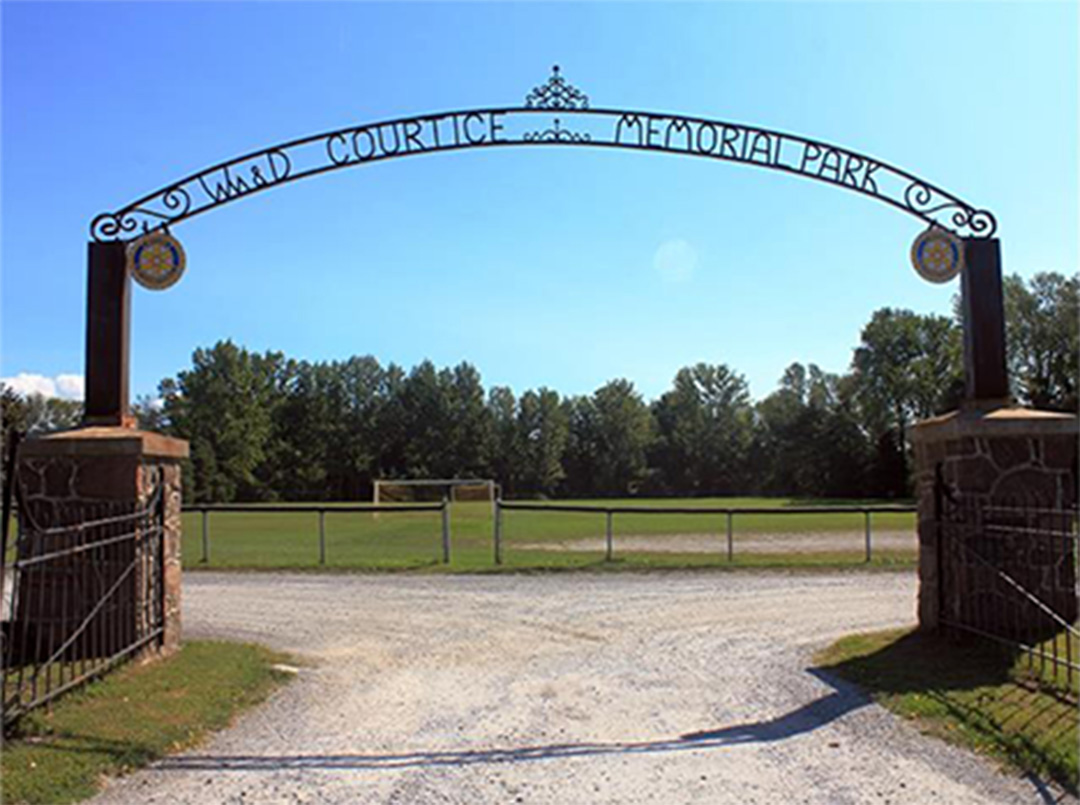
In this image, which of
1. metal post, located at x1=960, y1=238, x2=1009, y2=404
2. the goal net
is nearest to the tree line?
the goal net

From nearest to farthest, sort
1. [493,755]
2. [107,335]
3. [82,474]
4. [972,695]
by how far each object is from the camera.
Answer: [493,755], [972,695], [82,474], [107,335]

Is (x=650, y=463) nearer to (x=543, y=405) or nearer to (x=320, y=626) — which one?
(x=543, y=405)

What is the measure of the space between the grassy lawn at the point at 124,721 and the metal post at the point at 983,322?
20.4 feet

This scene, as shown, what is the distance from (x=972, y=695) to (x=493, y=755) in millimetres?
3162

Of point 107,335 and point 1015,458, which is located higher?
point 107,335

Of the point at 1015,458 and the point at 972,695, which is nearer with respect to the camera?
the point at 972,695

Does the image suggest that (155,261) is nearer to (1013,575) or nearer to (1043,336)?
(1013,575)

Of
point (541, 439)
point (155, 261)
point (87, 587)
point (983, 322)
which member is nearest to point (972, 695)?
point (983, 322)

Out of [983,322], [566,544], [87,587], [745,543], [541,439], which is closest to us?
[87,587]

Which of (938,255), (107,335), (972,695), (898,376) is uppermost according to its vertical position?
(898,376)

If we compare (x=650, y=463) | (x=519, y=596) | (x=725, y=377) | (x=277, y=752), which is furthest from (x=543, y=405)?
(x=277, y=752)

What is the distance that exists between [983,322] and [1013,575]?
2.17 meters

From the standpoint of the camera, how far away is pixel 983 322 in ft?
25.9

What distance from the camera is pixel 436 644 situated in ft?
28.3
